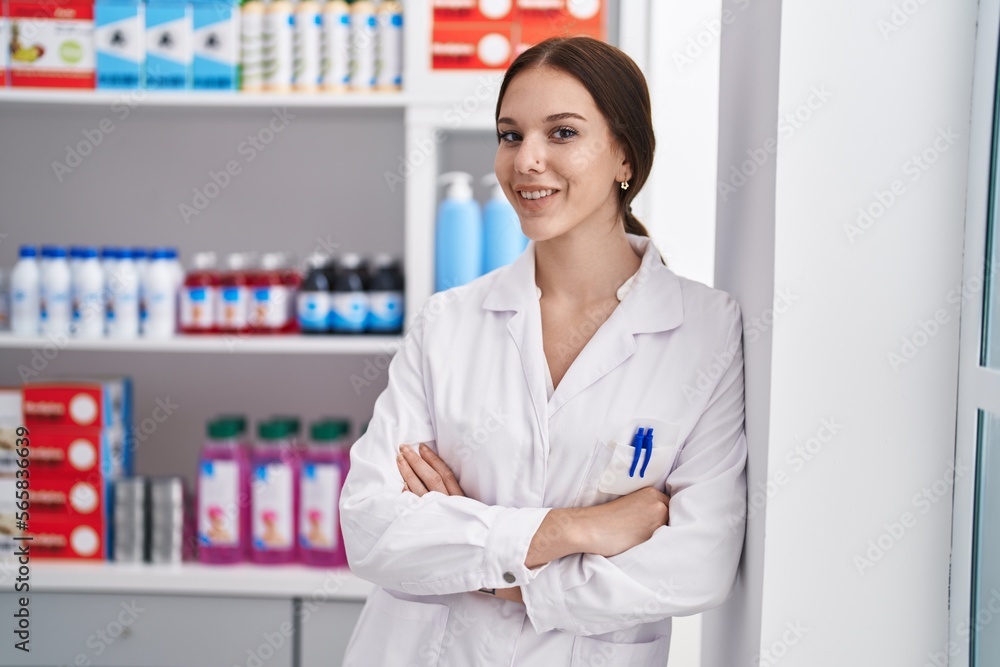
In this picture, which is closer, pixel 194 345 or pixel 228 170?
pixel 194 345

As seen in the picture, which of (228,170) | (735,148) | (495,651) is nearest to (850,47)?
(735,148)

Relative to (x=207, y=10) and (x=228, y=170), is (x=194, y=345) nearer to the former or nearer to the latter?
(x=228, y=170)

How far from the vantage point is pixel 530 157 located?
54.3 inches

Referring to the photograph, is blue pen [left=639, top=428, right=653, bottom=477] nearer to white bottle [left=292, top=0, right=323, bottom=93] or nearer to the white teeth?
the white teeth

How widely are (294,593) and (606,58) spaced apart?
4.85ft

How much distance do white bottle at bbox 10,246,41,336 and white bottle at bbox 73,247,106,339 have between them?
0.10 m

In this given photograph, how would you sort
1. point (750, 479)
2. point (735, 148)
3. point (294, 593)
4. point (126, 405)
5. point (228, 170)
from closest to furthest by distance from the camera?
1. point (750, 479)
2. point (735, 148)
3. point (294, 593)
4. point (126, 405)
5. point (228, 170)

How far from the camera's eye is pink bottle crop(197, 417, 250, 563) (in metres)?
2.26

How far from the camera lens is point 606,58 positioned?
1.42 metres

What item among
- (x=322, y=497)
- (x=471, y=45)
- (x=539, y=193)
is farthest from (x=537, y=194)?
(x=322, y=497)

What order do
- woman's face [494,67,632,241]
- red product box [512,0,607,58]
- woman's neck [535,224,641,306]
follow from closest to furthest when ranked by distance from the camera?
1. woman's face [494,67,632,241]
2. woman's neck [535,224,641,306]
3. red product box [512,0,607,58]

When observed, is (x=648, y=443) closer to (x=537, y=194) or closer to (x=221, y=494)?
(x=537, y=194)

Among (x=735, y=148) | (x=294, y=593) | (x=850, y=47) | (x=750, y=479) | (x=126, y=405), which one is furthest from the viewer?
(x=126, y=405)

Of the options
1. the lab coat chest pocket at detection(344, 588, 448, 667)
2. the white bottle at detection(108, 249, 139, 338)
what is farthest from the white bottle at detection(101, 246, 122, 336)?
the lab coat chest pocket at detection(344, 588, 448, 667)
